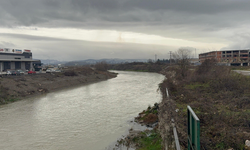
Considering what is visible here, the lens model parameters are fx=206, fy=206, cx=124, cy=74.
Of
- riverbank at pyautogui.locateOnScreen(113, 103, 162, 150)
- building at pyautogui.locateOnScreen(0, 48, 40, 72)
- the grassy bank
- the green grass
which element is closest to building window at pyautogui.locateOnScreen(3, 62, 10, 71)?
building at pyautogui.locateOnScreen(0, 48, 40, 72)

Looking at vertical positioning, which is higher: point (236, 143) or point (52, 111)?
point (236, 143)

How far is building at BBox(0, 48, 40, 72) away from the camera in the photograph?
67.8 metres

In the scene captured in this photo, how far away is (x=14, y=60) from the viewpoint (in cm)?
6912

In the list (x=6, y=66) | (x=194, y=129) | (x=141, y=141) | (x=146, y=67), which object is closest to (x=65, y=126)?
(x=141, y=141)

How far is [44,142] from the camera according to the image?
47.2ft

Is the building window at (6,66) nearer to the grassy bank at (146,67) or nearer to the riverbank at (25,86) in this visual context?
the riverbank at (25,86)

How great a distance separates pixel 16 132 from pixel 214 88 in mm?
19402

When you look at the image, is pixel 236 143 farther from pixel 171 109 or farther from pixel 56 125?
pixel 56 125

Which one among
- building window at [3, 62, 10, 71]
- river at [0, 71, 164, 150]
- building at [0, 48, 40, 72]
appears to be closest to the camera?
river at [0, 71, 164, 150]

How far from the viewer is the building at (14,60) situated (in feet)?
222

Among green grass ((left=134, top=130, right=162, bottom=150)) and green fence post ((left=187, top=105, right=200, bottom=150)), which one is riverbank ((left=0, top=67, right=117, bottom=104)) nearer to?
green grass ((left=134, top=130, right=162, bottom=150))

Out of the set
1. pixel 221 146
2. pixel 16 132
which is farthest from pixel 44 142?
pixel 221 146

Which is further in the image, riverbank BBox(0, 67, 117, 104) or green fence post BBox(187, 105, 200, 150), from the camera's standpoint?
riverbank BBox(0, 67, 117, 104)

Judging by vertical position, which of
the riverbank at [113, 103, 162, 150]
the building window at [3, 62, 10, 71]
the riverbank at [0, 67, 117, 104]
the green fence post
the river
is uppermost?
the building window at [3, 62, 10, 71]
